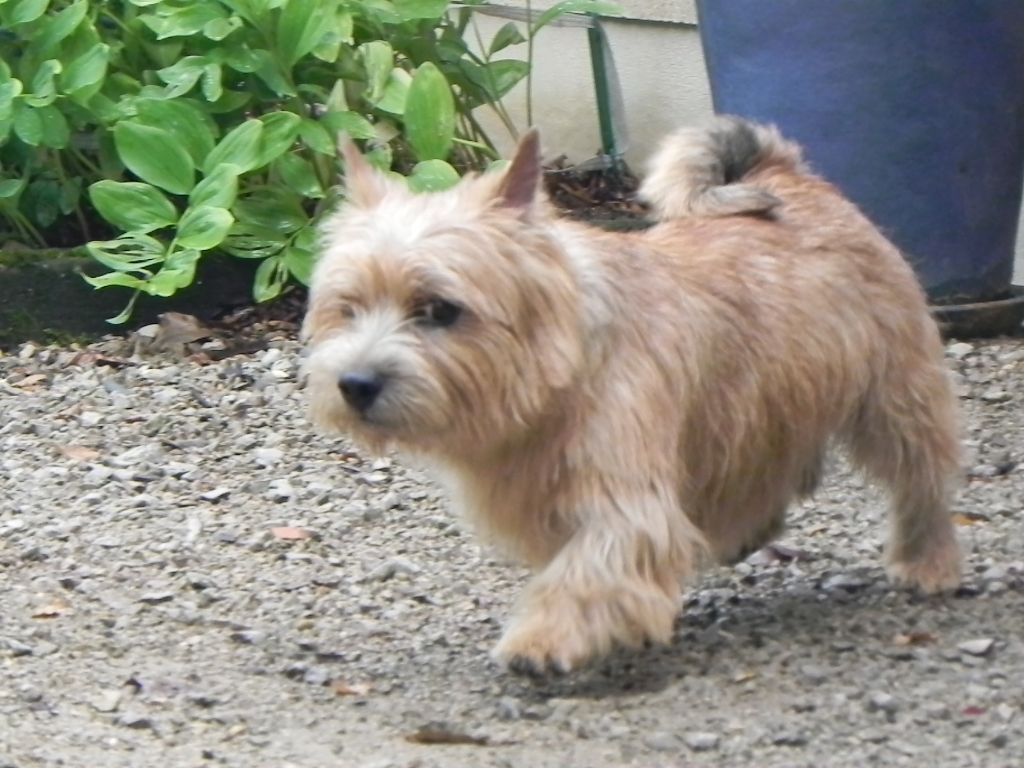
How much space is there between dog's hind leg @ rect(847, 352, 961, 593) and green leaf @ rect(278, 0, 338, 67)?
10.1ft

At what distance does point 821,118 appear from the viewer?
6.65m

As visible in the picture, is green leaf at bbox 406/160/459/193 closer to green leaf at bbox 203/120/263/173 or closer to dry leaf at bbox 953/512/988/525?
green leaf at bbox 203/120/263/173

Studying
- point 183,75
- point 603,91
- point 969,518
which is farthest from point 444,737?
point 603,91

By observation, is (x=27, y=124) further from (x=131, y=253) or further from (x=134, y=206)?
(x=131, y=253)

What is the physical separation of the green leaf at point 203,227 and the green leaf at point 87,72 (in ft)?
2.04

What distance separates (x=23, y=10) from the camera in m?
6.82

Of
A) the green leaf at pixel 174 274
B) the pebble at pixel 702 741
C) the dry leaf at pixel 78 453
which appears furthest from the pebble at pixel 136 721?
the green leaf at pixel 174 274

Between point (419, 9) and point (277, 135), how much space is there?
88 cm

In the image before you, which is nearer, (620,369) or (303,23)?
(620,369)

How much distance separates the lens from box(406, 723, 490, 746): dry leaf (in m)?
3.60

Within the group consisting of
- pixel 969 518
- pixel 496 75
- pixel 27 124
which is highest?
pixel 27 124

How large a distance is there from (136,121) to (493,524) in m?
3.28

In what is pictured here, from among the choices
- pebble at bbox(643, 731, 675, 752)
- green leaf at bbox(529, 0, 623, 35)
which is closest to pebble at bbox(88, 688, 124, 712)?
pebble at bbox(643, 731, 675, 752)

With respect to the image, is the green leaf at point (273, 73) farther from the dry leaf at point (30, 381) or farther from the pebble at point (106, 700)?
the pebble at point (106, 700)
